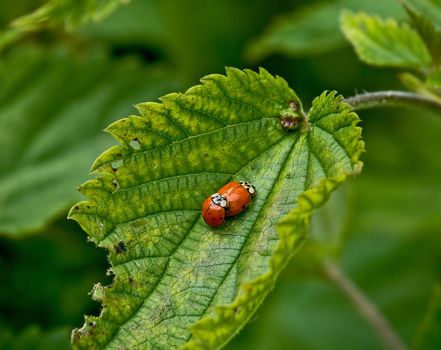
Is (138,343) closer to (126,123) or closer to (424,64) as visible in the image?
(126,123)

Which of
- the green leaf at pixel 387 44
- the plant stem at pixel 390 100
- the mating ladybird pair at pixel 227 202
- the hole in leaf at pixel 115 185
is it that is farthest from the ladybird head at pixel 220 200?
the green leaf at pixel 387 44

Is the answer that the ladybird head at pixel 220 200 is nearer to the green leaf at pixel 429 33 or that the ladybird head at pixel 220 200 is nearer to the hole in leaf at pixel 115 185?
the hole in leaf at pixel 115 185

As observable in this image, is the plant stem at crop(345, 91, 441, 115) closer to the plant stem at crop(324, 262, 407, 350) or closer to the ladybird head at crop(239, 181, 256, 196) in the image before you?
the ladybird head at crop(239, 181, 256, 196)

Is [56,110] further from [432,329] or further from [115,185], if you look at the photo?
[432,329]

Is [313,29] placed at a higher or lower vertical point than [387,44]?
higher

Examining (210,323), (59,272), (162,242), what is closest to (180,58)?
(59,272)

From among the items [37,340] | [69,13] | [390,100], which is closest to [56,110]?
[69,13]
